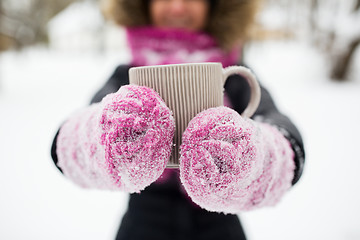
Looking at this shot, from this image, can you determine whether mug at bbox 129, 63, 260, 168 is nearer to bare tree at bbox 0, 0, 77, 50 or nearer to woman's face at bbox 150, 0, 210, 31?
woman's face at bbox 150, 0, 210, 31

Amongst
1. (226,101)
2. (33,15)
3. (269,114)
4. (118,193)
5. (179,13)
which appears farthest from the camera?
(33,15)

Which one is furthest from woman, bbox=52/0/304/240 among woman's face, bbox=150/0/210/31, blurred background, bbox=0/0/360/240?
blurred background, bbox=0/0/360/240

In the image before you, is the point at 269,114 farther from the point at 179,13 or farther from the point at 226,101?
the point at 179,13

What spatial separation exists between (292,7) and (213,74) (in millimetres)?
8295

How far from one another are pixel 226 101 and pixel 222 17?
1.15ft

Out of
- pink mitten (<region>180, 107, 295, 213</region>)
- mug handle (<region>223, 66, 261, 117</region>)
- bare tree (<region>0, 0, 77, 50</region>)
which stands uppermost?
mug handle (<region>223, 66, 261, 117</region>)

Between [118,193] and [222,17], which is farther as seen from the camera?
[118,193]

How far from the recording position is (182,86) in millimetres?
400

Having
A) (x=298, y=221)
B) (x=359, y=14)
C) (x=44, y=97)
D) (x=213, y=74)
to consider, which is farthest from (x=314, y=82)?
(x=213, y=74)

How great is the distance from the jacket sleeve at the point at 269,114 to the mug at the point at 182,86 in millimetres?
208

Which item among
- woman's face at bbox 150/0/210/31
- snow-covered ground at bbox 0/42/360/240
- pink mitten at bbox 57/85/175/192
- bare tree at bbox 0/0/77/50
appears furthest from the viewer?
bare tree at bbox 0/0/77/50

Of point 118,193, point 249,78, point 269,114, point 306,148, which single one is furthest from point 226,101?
point 306,148

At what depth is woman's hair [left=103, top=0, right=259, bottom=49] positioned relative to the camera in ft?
2.99

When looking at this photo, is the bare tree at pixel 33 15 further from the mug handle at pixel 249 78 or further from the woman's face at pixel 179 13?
the mug handle at pixel 249 78
